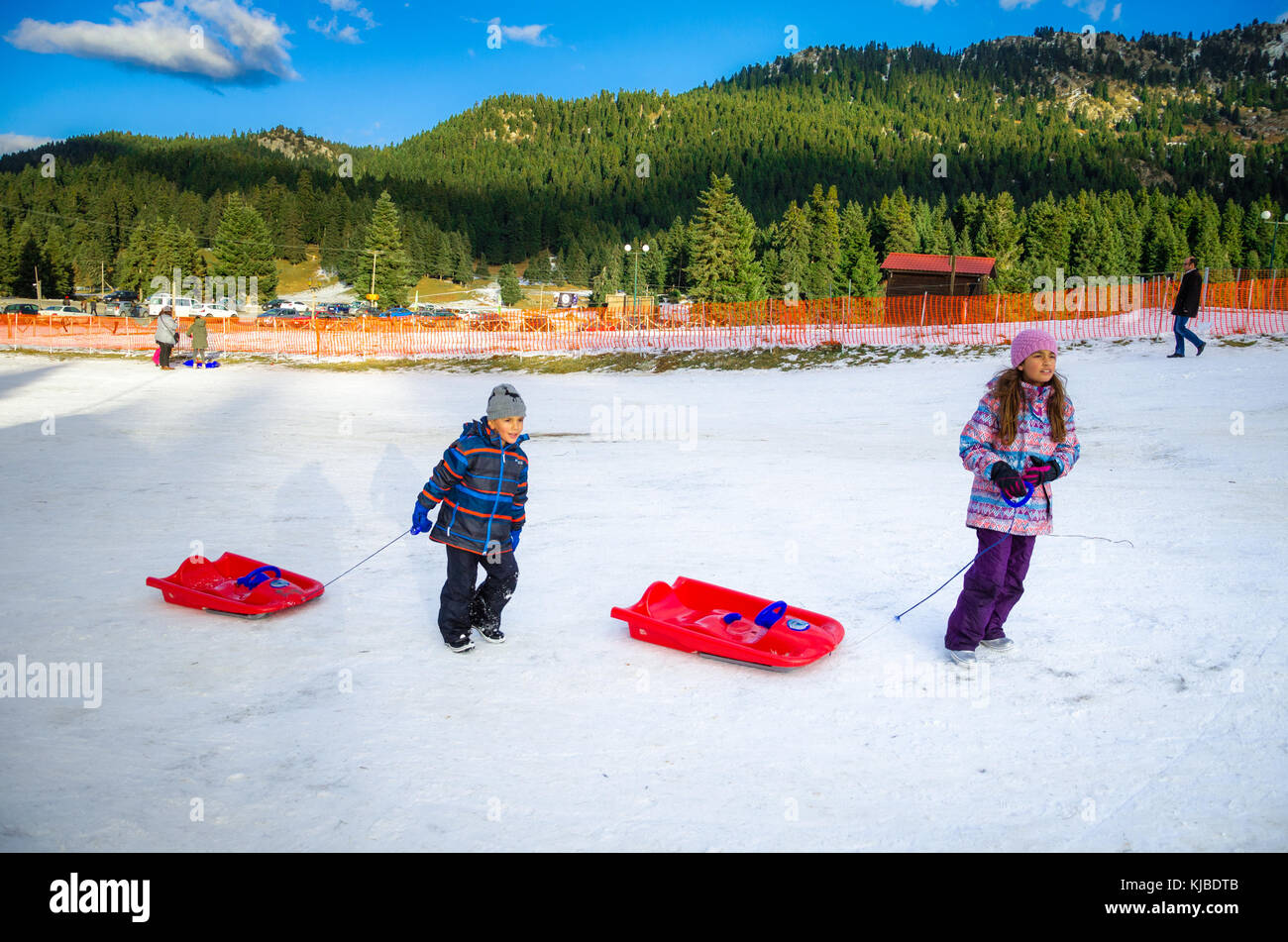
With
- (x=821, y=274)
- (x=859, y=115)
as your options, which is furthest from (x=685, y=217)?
(x=859, y=115)

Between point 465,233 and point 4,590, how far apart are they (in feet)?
420

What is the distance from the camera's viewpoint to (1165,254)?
86.4 m

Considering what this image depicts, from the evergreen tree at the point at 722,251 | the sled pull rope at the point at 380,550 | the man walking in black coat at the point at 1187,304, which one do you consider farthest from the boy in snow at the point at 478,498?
the evergreen tree at the point at 722,251

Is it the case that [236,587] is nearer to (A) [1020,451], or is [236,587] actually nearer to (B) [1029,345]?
(A) [1020,451]

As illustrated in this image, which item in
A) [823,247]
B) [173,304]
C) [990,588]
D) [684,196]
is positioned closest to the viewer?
[990,588]

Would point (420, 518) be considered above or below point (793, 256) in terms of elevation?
below

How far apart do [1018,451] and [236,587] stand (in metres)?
4.92

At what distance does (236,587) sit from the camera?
5523mm

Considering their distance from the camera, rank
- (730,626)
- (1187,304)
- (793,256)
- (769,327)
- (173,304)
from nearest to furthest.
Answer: (730,626)
(1187,304)
(769,327)
(173,304)
(793,256)

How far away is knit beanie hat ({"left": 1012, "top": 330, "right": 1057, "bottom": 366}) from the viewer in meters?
3.99

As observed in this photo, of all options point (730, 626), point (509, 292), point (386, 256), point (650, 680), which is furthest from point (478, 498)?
point (509, 292)

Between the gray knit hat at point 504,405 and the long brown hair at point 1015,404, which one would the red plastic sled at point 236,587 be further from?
the long brown hair at point 1015,404

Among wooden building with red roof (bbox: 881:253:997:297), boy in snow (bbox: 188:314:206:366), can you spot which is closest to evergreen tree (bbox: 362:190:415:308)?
wooden building with red roof (bbox: 881:253:997:297)

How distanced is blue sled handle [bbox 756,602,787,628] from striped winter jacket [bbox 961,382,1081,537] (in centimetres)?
112
